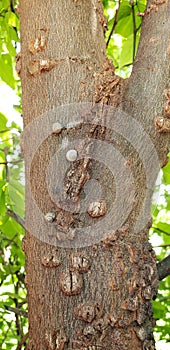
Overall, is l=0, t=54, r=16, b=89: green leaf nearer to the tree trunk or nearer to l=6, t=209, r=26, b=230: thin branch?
Answer: l=6, t=209, r=26, b=230: thin branch

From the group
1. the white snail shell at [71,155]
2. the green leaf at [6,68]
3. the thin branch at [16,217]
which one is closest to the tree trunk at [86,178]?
the white snail shell at [71,155]

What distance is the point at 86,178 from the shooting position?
76 centimetres

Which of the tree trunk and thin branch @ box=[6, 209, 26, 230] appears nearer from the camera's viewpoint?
the tree trunk

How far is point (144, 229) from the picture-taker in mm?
789

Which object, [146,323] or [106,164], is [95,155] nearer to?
[106,164]

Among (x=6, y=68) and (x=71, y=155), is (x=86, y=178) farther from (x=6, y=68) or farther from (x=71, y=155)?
(x=6, y=68)

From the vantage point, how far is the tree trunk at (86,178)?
2.32ft

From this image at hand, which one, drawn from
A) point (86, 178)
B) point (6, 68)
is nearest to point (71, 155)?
point (86, 178)

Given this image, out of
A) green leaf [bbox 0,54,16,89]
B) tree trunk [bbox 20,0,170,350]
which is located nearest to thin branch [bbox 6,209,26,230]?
green leaf [bbox 0,54,16,89]

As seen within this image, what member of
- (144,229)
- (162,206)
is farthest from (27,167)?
(162,206)

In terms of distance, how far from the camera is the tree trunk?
0.71m

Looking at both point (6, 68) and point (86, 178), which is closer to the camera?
point (86, 178)

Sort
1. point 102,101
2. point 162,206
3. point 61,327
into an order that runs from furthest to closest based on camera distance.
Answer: point 162,206
point 102,101
point 61,327

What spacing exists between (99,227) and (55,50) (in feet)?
1.06
